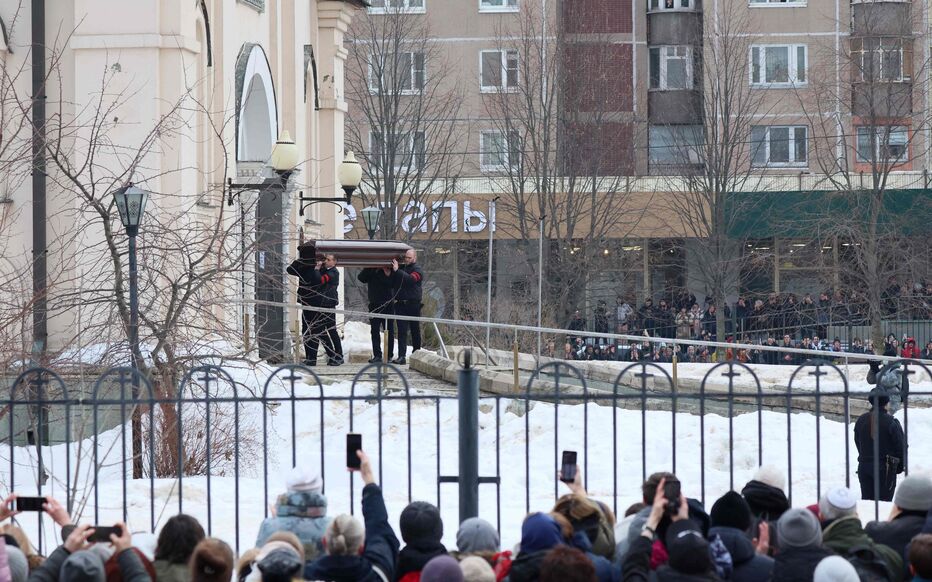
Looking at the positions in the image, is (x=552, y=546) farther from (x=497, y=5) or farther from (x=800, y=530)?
(x=497, y=5)

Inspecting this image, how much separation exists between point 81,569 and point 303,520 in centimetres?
123

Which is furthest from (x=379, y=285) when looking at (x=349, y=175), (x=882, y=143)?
(x=882, y=143)

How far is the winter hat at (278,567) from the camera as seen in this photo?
575 centimetres

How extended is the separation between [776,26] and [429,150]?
39.0 feet

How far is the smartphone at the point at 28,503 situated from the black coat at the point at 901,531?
419 cm

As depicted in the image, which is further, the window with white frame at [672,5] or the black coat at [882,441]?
the window with white frame at [672,5]

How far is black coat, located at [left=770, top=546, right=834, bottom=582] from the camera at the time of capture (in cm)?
616

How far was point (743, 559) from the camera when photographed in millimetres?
6344

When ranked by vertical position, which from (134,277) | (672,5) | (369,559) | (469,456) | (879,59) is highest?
(672,5)

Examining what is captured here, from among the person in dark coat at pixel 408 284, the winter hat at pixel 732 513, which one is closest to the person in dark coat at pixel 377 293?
the person in dark coat at pixel 408 284

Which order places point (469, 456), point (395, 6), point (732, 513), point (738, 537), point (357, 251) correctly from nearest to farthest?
point (738, 537), point (732, 513), point (469, 456), point (357, 251), point (395, 6)

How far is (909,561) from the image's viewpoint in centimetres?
612

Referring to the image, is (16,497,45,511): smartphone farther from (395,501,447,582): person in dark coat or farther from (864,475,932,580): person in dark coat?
(864,475,932,580): person in dark coat

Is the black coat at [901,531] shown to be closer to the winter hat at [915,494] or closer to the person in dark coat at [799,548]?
the winter hat at [915,494]
